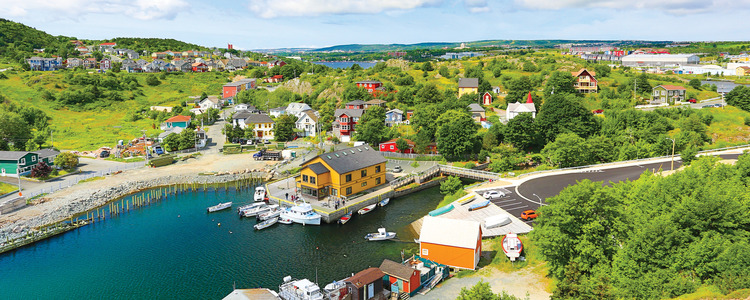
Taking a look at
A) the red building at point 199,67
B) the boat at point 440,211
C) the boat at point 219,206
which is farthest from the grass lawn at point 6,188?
the red building at point 199,67

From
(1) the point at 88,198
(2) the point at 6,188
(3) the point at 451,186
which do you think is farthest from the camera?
(2) the point at 6,188

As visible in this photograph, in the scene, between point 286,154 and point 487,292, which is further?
point 286,154

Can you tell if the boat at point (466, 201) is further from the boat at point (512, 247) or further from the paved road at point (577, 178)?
the boat at point (512, 247)

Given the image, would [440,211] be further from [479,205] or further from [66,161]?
[66,161]

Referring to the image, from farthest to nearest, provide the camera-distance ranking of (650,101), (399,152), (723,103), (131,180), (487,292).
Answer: (650,101)
(723,103)
(399,152)
(131,180)
(487,292)

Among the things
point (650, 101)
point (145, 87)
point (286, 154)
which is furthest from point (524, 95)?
point (145, 87)

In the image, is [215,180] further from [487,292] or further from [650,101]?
[650,101]

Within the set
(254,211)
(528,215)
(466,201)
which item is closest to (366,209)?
(466,201)
